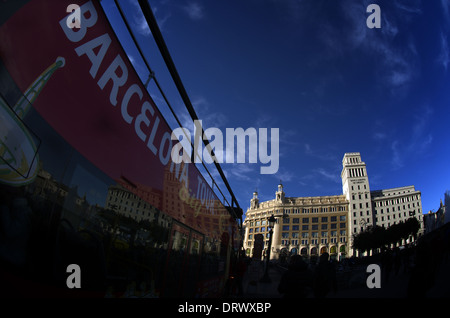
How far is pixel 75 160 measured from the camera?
212cm

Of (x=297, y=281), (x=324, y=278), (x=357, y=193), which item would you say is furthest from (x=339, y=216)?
(x=297, y=281)

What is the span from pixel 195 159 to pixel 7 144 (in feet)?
12.5

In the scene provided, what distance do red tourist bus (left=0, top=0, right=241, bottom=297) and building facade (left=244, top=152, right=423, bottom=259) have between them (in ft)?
314

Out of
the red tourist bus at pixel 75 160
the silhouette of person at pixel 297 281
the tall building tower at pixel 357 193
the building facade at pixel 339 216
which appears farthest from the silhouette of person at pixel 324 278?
the tall building tower at pixel 357 193

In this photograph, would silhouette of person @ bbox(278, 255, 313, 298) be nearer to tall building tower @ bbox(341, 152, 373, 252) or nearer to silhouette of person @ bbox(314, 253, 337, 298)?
silhouette of person @ bbox(314, 253, 337, 298)

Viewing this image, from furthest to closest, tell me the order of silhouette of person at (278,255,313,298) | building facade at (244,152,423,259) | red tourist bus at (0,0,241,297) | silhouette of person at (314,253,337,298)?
building facade at (244,152,423,259)
silhouette of person at (314,253,337,298)
silhouette of person at (278,255,313,298)
red tourist bus at (0,0,241,297)

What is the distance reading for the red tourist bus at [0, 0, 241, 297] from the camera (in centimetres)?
156

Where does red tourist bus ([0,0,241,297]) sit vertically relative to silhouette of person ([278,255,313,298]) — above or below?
above

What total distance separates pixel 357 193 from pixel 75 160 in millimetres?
111953

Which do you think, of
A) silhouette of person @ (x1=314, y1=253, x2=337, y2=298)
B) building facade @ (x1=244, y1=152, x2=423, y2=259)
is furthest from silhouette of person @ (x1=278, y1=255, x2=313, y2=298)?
building facade @ (x1=244, y1=152, x2=423, y2=259)

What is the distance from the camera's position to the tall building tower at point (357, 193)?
8938cm

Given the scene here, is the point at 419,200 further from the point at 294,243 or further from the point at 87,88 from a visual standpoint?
the point at 87,88

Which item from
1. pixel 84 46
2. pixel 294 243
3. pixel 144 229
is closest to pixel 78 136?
pixel 84 46

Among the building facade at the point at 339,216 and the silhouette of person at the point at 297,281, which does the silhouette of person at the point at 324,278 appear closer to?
the silhouette of person at the point at 297,281
